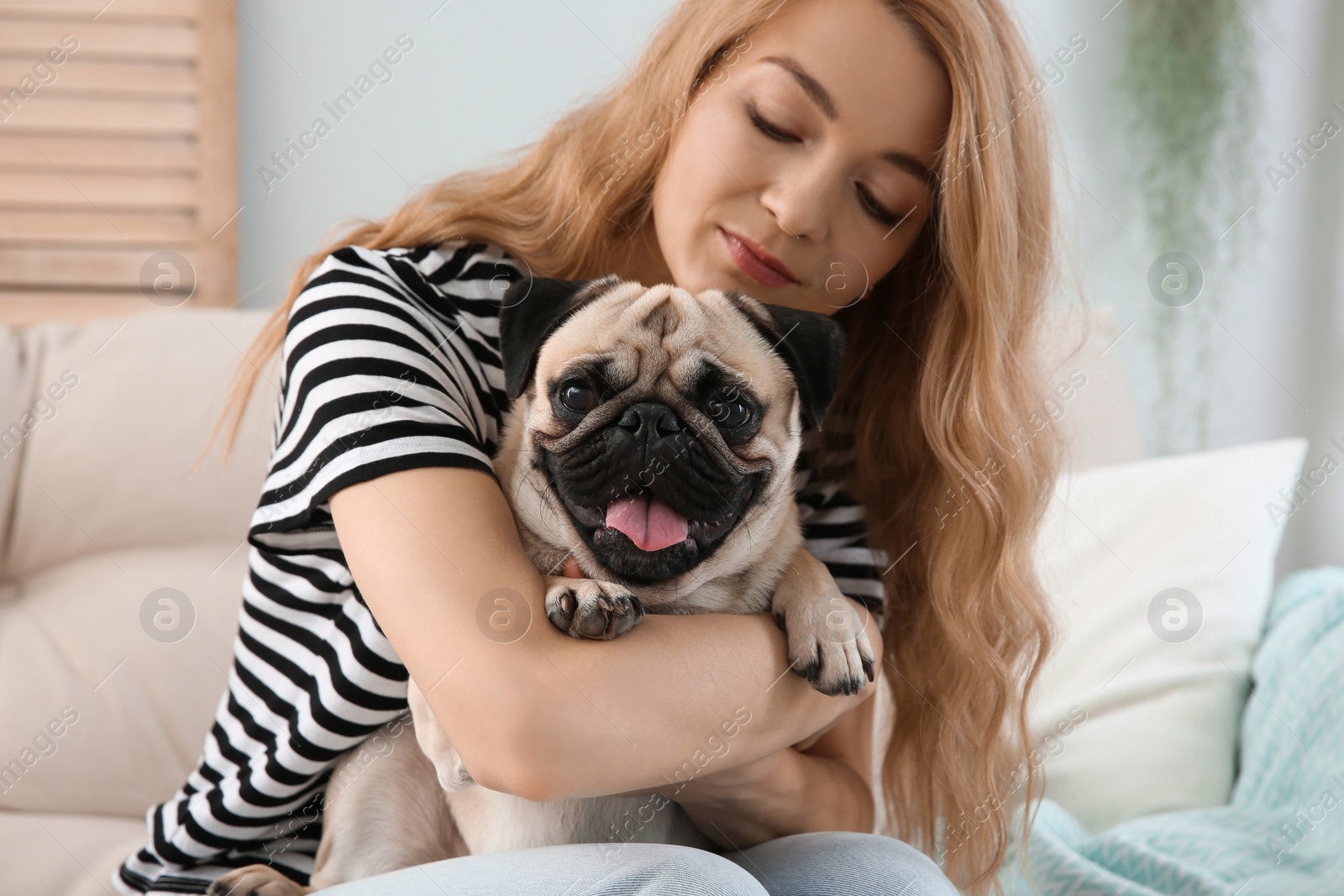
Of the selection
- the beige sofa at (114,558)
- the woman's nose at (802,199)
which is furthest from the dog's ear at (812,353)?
the beige sofa at (114,558)

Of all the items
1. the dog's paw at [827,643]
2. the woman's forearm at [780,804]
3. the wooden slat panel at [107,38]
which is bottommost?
the woman's forearm at [780,804]

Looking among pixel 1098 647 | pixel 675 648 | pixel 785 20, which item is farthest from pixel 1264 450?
pixel 675 648

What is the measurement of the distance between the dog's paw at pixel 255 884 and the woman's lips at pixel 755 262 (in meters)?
0.99

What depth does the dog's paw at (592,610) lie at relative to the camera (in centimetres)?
101

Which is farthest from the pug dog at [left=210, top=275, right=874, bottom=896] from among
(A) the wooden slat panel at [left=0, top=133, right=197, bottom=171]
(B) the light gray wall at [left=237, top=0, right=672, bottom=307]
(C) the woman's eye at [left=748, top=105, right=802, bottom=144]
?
(A) the wooden slat panel at [left=0, top=133, right=197, bottom=171]

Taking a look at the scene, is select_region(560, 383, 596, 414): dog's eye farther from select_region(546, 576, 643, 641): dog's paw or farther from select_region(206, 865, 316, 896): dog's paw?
select_region(206, 865, 316, 896): dog's paw

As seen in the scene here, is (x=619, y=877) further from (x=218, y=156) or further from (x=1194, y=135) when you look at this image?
(x=1194, y=135)

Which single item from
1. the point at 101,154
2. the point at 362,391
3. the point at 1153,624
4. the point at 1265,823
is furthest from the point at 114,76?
the point at 1265,823

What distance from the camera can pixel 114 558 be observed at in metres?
2.07

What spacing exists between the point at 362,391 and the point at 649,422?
33 centimetres

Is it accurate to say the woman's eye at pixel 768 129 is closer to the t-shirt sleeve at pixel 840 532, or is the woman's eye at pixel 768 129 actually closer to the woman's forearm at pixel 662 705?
the t-shirt sleeve at pixel 840 532

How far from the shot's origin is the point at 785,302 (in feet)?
4.62

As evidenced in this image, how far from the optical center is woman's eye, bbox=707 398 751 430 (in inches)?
45.5

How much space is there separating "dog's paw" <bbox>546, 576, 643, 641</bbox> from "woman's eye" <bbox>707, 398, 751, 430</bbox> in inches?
9.6
